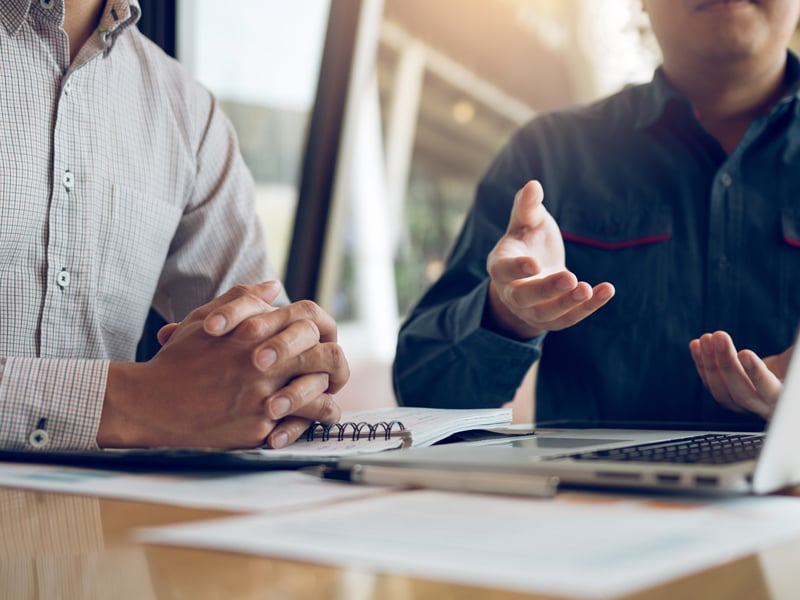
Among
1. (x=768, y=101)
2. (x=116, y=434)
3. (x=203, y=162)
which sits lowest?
(x=116, y=434)

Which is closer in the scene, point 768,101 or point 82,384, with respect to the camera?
point 82,384

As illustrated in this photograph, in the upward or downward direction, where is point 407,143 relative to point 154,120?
upward

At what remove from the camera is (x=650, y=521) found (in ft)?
1.64

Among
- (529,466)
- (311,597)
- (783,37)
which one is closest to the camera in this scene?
(311,597)

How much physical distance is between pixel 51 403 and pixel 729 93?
118 cm

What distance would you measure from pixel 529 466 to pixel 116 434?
44 centimetres

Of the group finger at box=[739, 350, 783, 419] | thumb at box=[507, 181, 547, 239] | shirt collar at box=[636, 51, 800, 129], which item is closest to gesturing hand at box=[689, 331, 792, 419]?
finger at box=[739, 350, 783, 419]

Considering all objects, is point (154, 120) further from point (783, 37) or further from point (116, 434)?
point (783, 37)

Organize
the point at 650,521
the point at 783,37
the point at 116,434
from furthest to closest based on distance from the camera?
the point at 783,37 < the point at 116,434 < the point at 650,521

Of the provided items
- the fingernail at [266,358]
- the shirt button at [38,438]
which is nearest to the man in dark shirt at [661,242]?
the fingernail at [266,358]

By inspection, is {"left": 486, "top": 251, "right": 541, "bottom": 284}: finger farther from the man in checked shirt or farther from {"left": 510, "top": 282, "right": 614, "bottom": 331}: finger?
the man in checked shirt

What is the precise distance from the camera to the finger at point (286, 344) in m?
0.83

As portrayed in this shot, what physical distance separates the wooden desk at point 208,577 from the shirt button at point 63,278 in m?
0.76

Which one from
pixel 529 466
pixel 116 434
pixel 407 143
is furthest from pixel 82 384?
pixel 407 143
